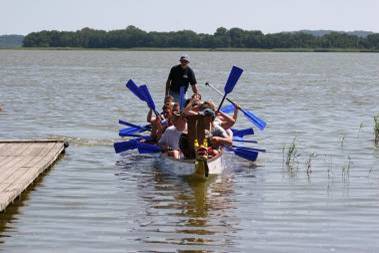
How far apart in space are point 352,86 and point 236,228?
3490 centimetres

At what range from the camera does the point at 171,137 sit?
1473cm

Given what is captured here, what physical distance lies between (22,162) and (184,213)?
12.2ft

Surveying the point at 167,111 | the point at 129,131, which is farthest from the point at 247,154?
the point at 129,131

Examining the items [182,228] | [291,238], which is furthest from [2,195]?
[291,238]

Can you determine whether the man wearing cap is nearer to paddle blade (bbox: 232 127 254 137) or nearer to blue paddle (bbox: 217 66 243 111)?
paddle blade (bbox: 232 127 254 137)

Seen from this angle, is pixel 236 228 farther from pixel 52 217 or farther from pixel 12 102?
pixel 12 102

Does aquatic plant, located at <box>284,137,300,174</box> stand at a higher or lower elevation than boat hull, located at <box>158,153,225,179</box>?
lower

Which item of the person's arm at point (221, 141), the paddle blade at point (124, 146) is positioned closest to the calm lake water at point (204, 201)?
the paddle blade at point (124, 146)

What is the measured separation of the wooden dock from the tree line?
114472mm

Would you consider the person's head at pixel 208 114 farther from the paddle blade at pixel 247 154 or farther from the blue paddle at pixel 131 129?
the blue paddle at pixel 131 129

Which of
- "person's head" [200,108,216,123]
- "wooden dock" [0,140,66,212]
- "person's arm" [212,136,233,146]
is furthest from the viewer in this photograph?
"person's arm" [212,136,233,146]

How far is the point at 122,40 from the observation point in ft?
456

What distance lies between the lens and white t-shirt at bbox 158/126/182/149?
14602 millimetres

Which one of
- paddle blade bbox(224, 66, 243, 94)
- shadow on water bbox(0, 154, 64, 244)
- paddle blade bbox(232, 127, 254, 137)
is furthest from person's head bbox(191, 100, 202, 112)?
paddle blade bbox(232, 127, 254, 137)
